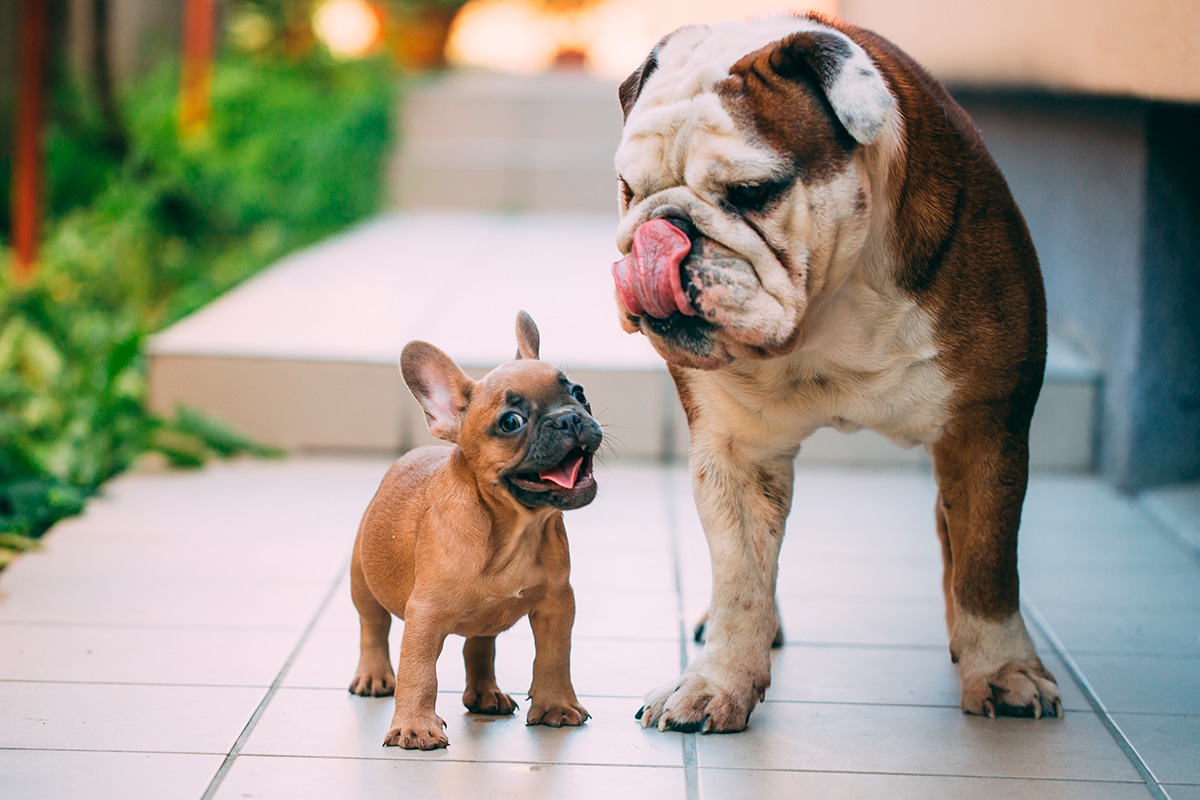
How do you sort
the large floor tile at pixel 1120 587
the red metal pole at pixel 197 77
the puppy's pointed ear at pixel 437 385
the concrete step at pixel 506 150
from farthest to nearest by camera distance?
the concrete step at pixel 506 150 < the red metal pole at pixel 197 77 < the large floor tile at pixel 1120 587 < the puppy's pointed ear at pixel 437 385

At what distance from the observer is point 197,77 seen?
30.3 feet

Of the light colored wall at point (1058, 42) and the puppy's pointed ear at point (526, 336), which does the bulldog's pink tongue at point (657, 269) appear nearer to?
the puppy's pointed ear at point (526, 336)

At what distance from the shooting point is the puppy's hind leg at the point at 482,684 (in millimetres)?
2963

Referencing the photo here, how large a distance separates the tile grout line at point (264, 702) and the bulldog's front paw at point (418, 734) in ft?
1.05

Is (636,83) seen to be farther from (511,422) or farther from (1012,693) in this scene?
(1012,693)

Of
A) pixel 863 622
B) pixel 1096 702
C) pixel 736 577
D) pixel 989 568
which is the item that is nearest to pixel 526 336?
pixel 736 577

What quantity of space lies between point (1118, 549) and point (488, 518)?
2.48 m

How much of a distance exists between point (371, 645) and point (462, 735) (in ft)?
1.15

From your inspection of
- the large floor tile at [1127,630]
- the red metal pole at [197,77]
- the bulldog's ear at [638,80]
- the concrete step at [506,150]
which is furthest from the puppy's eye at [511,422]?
the concrete step at [506,150]

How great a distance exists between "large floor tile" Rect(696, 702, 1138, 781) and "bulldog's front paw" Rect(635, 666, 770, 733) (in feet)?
0.12

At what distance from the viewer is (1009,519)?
3045 mm

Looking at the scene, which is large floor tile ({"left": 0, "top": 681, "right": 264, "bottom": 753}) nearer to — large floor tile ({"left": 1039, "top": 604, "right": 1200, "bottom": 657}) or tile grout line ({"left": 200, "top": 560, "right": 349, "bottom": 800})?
tile grout line ({"left": 200, "top": 560, "right": 349, "bottom": 800})

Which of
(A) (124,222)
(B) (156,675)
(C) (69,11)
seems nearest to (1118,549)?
(B) (156,675)

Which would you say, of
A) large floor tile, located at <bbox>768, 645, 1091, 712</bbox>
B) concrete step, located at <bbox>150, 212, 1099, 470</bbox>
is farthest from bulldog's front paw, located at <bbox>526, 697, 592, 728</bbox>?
concrete step, located at <bbox>150, 212, 1099, 470</bbox>
